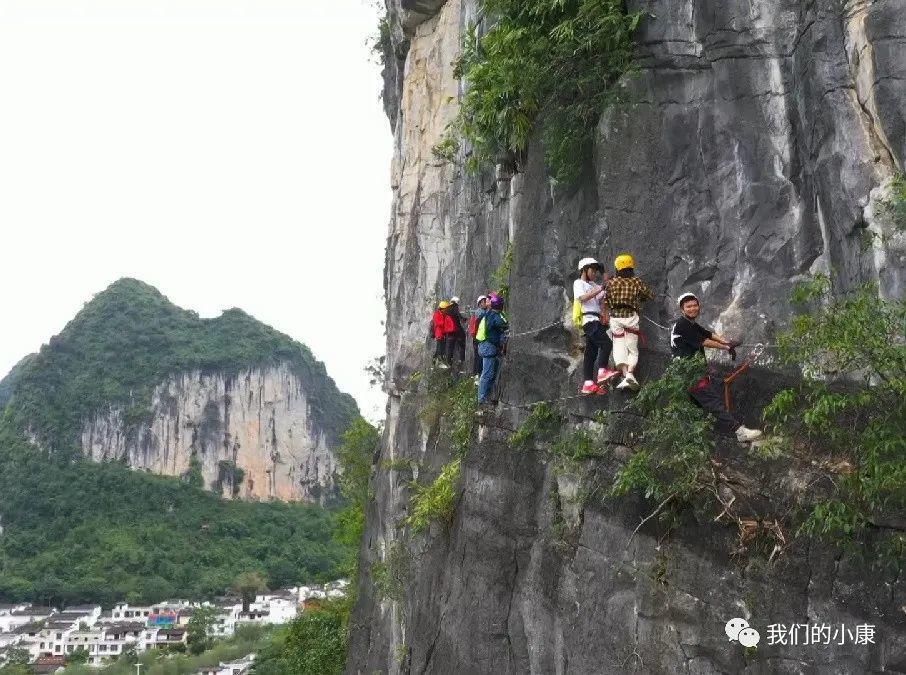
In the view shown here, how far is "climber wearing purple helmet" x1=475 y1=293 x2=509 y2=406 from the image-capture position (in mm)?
9383

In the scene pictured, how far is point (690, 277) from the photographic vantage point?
276 inches

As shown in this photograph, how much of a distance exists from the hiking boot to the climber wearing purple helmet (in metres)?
2.16

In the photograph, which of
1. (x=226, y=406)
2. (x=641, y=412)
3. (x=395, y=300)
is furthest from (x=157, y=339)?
(x=641, y=412)

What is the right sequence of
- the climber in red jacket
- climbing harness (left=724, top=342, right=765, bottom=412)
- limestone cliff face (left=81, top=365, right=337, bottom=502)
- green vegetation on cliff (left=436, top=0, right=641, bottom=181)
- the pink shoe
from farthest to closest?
limestone cliff face (left=81, top=365, right=337, bottom=502) → the climber in red jacket → green vegetation on cliff (left=436, top=0, right=641, bottom=181) → the pink shoe → climbing harness (left=724, top=342, right=765, bottom=412)

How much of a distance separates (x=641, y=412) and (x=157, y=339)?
87.4 metres

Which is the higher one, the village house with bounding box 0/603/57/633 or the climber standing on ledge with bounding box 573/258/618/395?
the climber standing on ledge with bounding box 573/258/618/395

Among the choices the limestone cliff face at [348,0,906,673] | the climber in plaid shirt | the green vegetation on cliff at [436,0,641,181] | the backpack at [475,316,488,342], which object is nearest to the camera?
the limestone cliff face at [348,0,906,673]

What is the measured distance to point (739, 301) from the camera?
675cm

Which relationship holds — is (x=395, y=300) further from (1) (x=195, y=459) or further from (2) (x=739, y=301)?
(1) (x=195, y=459)

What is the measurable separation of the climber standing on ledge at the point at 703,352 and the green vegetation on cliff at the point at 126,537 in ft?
214

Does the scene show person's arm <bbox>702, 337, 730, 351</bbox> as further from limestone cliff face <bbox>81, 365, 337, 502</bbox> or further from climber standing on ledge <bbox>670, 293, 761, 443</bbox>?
limestone cliff face <bbox>81, 365, 337, 502</bbox>

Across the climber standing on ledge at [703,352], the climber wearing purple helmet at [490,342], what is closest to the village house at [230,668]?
the climber wearing purple helmet at [490,342]

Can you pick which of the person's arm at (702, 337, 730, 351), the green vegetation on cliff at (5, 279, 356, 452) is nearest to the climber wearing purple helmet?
the person's arm at (702, 337, 730, 351)

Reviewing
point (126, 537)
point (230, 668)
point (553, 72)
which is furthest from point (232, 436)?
point (553, 72)
